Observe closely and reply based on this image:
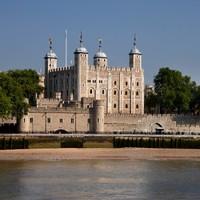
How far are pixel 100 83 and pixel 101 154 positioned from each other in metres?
42.4

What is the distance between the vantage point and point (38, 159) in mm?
57062

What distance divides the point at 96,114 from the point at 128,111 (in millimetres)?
19174

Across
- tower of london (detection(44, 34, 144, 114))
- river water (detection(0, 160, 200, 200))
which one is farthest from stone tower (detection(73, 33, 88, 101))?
river water (detection(0, 160, 200, 200))

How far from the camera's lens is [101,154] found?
200ft

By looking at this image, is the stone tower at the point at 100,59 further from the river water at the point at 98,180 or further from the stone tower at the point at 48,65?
the river water at the point at 98,180

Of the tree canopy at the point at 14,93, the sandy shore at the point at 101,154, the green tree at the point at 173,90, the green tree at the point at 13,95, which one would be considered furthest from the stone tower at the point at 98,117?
the sandy shore at the point at 101,154

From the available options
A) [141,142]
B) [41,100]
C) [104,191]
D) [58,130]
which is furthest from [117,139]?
[104,191]

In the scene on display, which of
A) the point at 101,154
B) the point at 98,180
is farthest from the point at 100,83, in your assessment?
the point at 98,180

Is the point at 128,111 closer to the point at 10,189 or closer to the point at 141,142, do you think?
the point at 141,142

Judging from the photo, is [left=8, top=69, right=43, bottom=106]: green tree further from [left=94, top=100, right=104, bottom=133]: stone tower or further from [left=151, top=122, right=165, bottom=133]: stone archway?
[left=151, top=122, right=165, bottom=133]: stone archway

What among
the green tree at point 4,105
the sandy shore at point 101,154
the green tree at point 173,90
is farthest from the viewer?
the green tree at point 173,90

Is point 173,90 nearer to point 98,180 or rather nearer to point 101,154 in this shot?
point 101,154

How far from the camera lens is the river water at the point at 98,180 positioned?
36.2 meters

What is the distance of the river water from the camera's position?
36.2 meters
